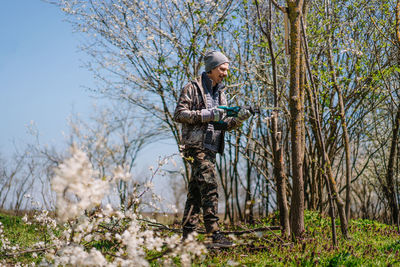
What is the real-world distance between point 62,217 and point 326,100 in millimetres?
6097

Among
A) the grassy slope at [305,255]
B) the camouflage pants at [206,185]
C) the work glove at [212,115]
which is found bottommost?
the grassy slope at [305,255]

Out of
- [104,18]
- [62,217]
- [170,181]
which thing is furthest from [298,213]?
[170,181]

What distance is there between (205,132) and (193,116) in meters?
0.24

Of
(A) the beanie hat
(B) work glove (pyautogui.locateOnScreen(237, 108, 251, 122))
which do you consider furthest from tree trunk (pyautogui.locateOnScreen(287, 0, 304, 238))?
(A) the beanie hat

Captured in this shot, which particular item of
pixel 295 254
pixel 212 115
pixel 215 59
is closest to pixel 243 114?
pixel 212 115

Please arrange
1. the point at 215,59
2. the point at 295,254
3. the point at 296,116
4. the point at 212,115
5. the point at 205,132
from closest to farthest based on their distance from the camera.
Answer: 1. the point at 295,254
2. the point at 212,115
3. the point at 205,132
4. the point at 215,59
5. the point at 296,116

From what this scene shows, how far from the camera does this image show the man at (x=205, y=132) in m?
4.10

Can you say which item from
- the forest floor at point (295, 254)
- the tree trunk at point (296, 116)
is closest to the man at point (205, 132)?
the forest floor at point (295, 254)

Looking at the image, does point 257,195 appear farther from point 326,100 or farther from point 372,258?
point 372,258

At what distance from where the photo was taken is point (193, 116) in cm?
408

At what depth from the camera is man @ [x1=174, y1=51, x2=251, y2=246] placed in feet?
13.5

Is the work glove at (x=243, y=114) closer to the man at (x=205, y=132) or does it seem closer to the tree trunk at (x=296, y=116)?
the man at (x=205, y=132)

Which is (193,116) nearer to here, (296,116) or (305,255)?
(296,116)

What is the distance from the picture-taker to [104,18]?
30.9 feet
